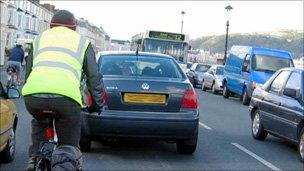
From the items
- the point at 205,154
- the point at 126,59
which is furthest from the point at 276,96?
the point at 126,59

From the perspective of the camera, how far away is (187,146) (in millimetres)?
9164

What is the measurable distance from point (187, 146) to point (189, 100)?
0.80 meters

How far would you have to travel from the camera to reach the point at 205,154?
9.59 meters

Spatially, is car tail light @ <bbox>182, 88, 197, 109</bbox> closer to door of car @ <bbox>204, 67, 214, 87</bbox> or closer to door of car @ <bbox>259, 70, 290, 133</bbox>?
door of car @ <bbox>259, 70, 290, 133</bbox>

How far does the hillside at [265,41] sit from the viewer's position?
108 metres

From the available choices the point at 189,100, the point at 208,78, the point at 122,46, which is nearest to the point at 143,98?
the point at 189,100

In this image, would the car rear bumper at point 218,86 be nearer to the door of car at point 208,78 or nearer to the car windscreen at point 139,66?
the door of car at point 208,78

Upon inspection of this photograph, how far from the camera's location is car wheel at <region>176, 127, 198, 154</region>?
901cm

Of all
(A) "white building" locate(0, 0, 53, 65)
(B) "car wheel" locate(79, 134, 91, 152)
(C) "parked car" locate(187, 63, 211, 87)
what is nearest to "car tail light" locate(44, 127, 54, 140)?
(B) "car wheel" locate(79, 134, 91, 152)

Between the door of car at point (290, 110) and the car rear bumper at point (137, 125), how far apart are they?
2.19 metres

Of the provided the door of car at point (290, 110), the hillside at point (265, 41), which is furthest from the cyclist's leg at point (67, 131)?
the hillside at point (265, 41)

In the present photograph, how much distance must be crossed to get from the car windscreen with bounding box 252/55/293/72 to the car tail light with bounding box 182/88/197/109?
14.1m

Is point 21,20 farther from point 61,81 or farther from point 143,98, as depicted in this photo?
point 61,81

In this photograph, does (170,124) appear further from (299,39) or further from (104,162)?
(299,39)
